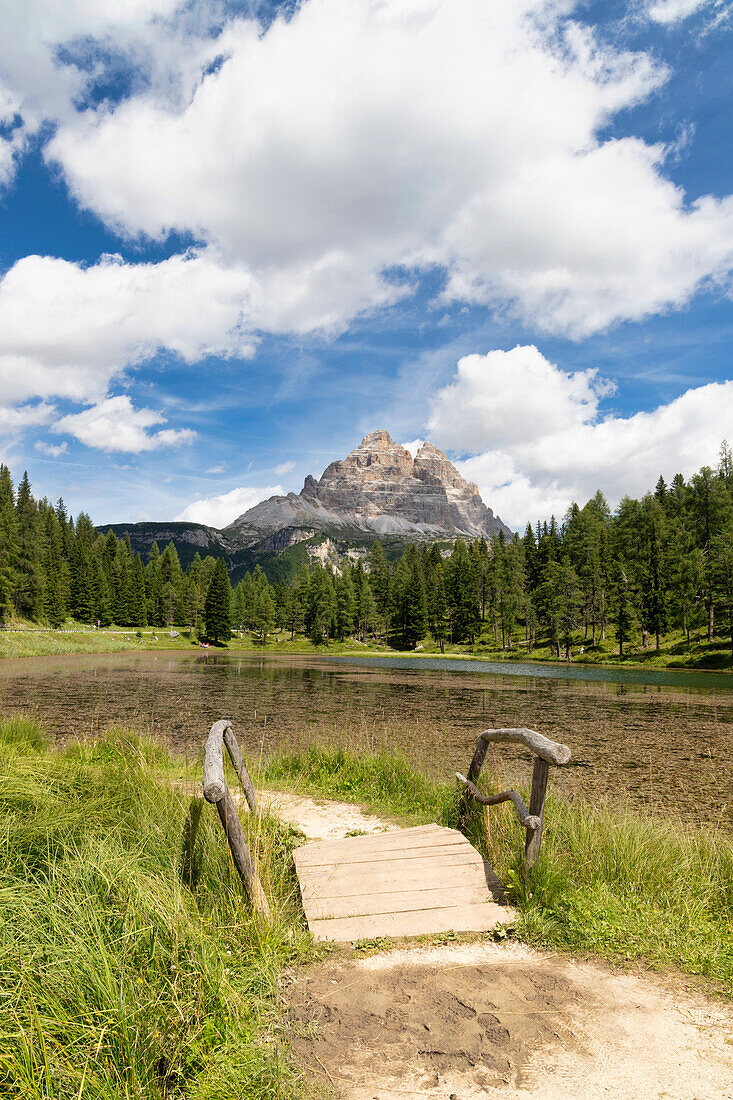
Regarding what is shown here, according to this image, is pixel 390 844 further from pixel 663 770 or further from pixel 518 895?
pixel 663 770

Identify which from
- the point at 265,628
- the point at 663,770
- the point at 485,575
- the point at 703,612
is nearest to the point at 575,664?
the point at 703,612

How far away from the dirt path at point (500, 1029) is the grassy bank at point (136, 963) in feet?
1.37

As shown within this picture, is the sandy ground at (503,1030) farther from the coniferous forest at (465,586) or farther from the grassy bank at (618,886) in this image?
the coniferous forest at (465,586)

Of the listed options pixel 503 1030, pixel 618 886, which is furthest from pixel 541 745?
pixel 503 1030

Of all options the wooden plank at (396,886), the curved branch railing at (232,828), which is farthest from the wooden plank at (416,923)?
the curved branch railing at (232,828)

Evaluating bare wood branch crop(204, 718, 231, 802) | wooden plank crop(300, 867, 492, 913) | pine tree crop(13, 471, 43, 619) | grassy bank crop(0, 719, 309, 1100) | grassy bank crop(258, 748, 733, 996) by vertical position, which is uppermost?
pine tree crop(13, 471, 43, 619)

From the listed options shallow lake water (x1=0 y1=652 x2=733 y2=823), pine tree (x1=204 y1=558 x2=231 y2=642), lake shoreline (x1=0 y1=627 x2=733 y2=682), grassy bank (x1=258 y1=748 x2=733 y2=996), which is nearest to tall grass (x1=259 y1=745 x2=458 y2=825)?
grassy bank (x1=258 y1=748 x2=733 y2=996)

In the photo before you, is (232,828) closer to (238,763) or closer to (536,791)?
(238,763)

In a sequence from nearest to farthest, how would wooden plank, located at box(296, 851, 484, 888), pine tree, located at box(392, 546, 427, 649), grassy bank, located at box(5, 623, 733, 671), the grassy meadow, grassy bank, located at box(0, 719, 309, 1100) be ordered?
grassy bank, located at box(0, 719, 309, 1100), the grassy meadow, wooden plank, located at box(296, 851, 484, 888), grassy bank, located at box(5, 623, 733, 671), pine tree, located at box(392, 546, 427, 649)

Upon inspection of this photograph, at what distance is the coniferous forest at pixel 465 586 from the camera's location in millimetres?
61000

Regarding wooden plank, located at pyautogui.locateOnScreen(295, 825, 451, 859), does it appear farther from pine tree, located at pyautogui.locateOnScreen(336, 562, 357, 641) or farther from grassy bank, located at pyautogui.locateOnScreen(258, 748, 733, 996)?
pine tree, located at pyautogui.locateOnScreen(336, 562, 357, 641)

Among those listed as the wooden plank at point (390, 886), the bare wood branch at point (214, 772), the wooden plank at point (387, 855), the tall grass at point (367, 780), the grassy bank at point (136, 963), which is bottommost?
the tall grass at point (367, 780)

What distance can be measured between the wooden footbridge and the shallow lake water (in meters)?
5.56

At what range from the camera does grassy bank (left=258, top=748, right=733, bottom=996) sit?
16.0 ft
